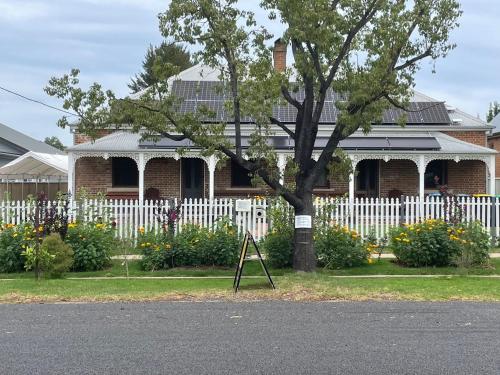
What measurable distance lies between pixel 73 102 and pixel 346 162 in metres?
5.26

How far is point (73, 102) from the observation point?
11.1 meters

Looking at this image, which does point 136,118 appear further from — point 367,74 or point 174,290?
point 367,74

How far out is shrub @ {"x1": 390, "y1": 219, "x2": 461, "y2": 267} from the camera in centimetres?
1298

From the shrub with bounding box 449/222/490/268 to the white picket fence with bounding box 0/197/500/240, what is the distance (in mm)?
929

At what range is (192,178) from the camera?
25547 millimetres

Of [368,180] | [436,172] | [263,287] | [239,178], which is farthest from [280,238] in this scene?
[436,172]

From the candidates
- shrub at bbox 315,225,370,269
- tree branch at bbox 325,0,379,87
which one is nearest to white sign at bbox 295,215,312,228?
shrub at bbox 315,225,370,269

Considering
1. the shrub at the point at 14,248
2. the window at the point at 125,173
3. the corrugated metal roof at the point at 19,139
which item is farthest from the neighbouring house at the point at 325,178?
the corrugated metal roof at the point at 19,139

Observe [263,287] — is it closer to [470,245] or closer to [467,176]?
[470,245]

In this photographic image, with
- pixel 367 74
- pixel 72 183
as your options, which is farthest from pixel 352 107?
pixel 72 183

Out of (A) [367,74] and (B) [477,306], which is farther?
(A) [367,74]

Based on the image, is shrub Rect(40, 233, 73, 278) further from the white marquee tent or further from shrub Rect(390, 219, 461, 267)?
the white marquee tent

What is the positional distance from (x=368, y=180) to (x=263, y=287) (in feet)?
51.8

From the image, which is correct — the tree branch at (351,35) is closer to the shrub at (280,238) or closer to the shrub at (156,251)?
the shrub at (280,238)
